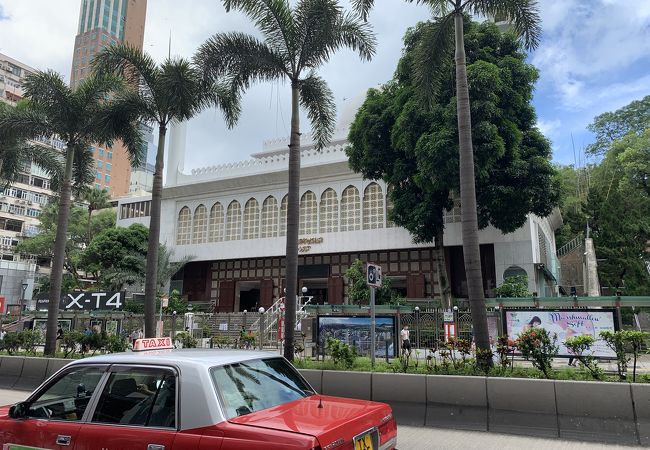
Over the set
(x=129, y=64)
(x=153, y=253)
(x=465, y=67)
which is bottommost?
(x=153, y=253)

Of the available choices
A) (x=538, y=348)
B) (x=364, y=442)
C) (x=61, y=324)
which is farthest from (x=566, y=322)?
(x=61, y=324)

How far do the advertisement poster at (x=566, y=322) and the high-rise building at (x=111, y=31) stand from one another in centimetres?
8554

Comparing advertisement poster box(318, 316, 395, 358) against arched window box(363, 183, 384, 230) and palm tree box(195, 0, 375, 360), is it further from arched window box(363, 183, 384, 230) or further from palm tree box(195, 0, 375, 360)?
arched window box(363, 183, 384, 230)

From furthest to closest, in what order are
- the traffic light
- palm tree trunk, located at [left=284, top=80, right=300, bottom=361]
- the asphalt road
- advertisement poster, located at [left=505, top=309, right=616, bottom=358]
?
advertisement poster, located at [left=505, top=309, right=616, bottom=358]
palm tree trunk, located at [left=284, top=80, right=300, bottom=361]
the traffic light
the asphalt road

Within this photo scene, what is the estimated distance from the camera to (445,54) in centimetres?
1311

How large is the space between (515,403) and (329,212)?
1136 inches

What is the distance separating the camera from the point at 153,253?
1480cm

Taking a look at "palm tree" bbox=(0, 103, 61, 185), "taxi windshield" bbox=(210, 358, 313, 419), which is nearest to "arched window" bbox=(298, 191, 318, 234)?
"palm tree" bbox=(0, 103, 61, 185)

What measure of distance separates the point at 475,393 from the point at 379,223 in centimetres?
2645

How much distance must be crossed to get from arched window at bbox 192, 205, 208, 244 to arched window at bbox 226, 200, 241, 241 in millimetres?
2258

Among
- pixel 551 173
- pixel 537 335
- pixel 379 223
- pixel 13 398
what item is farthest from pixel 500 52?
pixel 13 398

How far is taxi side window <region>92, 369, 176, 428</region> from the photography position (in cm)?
366

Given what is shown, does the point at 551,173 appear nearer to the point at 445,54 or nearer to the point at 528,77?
the point at 528,77

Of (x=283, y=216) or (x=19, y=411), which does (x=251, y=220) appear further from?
(x=19, y=411)
